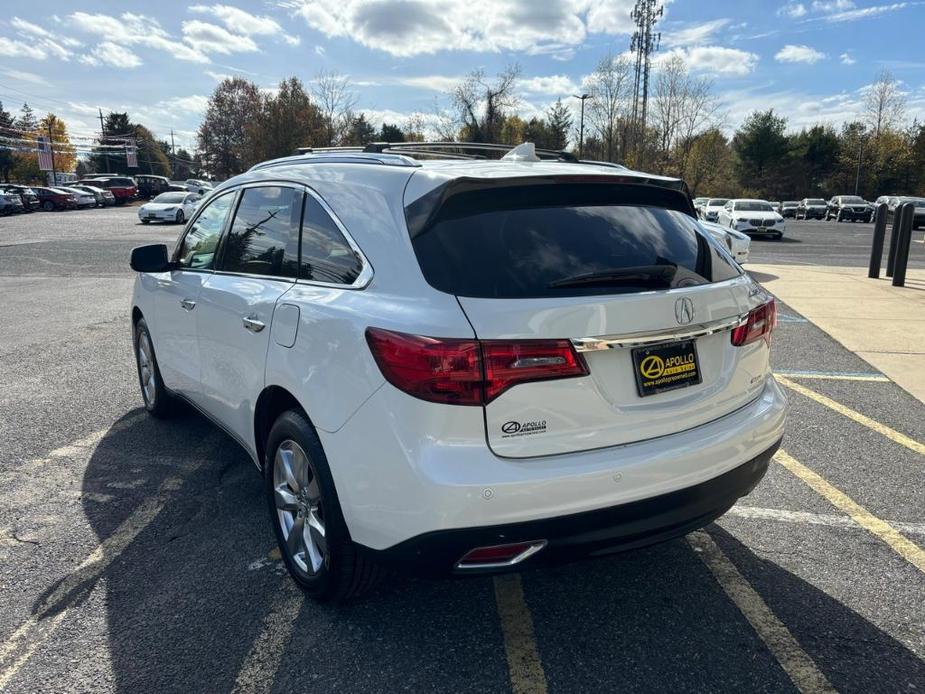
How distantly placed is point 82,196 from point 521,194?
53.2m

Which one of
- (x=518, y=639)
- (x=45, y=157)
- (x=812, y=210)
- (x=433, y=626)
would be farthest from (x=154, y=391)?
(x=45, y=157)

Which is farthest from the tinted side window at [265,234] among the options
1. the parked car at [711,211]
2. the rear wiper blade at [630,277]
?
the parked car at [711,211]

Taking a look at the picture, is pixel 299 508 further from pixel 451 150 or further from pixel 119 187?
pixel 119 187

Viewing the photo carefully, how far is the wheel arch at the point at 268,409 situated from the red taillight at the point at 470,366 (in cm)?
70

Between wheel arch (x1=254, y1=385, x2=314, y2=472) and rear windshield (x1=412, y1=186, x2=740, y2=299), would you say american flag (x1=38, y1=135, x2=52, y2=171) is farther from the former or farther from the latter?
rear windshield (x1=412, y1=186, x2=740, y2=299)

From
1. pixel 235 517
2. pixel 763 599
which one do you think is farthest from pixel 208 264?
pixel 763 599

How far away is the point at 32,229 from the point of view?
92.7 ft

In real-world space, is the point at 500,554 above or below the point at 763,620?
above

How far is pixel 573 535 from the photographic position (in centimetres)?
227

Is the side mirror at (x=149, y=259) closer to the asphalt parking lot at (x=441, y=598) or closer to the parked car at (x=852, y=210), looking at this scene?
the asphalt parking lot at (x=441, y=598)

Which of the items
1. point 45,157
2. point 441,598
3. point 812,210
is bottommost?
point 441,598

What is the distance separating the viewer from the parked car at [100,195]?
162ft

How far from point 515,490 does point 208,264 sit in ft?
8.21

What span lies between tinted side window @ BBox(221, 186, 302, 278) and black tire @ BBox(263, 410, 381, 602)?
2.30 ft
